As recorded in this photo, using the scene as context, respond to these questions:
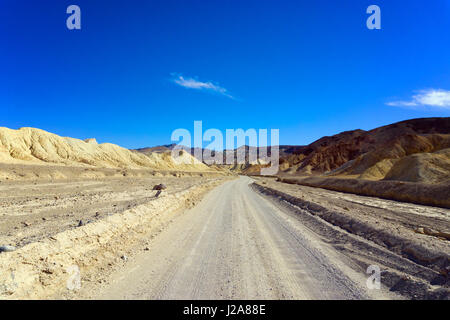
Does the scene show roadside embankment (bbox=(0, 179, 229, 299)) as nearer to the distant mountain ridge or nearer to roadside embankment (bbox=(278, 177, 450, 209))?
roadside embankment (bbox=(278, 177, 450, 209))

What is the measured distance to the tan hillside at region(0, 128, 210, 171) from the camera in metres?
56.8

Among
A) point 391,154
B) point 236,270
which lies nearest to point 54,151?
point 236,270

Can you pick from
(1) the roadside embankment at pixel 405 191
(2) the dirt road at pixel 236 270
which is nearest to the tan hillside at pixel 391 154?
(1) the roadside embankment at pixel 405 191

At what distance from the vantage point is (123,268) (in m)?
5.54

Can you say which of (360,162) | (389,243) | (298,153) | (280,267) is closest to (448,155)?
(360,162)

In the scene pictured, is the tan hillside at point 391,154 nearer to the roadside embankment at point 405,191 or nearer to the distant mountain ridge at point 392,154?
the distant mountain ridge at point 392,154

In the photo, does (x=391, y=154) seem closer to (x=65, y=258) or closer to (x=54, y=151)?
(x=65, y=258)

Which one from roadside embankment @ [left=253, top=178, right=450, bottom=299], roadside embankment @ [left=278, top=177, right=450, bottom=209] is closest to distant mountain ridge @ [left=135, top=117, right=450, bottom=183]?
roadside embankment @ [left=278, top=177, right=450, bottom=209]

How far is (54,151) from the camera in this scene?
66125mm

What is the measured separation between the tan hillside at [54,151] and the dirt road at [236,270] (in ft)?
182

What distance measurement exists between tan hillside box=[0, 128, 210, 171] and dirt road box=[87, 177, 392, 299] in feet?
182

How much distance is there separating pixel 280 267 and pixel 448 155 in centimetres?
4419

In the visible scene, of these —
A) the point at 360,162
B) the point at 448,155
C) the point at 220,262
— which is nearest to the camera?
the point at 220,262

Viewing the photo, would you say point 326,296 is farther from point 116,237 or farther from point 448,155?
point 448,155
